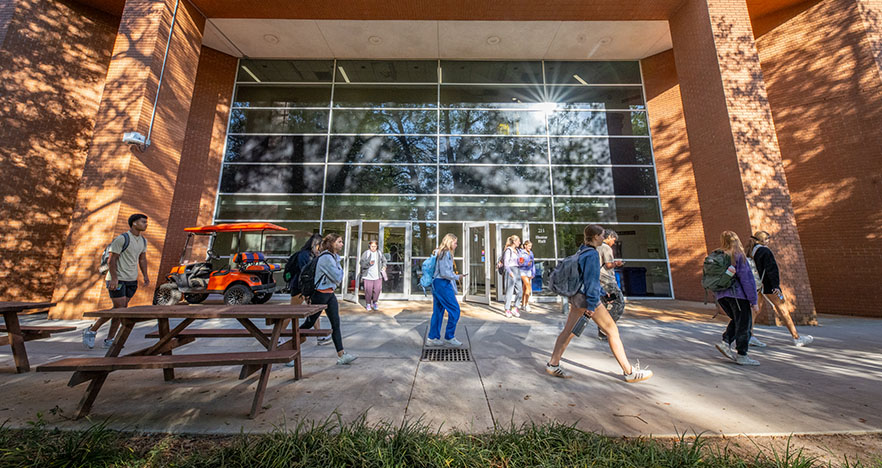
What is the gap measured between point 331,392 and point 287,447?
1.05m

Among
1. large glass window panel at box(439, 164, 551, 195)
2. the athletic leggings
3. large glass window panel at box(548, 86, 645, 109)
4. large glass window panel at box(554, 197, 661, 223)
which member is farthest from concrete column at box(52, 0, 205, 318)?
large glass window panel at box(548, 86, 645, 109)

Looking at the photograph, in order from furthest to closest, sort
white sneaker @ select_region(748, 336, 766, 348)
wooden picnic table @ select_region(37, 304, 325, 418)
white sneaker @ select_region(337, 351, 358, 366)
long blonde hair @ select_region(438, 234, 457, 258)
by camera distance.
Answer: long blonde hair @ select_region(438, 234, 457, 258), white sneaker @ select_region(748, 336, 766, 348), white sneaker @ select_region(337, 351, 358, 366), wooden picnic table @ select_region(37, 304, 325, 418)

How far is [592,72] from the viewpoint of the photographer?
41.9ft

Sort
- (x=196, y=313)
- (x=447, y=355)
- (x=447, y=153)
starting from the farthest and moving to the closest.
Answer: (x=447, y=153)
(x=447, y=355)
(x=196, y=313)

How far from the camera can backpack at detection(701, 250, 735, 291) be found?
405cm

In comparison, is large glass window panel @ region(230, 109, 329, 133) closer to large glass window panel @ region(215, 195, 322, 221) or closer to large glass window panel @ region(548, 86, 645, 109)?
large glass window panel @ region(215, 195, 322, 221)

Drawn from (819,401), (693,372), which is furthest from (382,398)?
(819,401)

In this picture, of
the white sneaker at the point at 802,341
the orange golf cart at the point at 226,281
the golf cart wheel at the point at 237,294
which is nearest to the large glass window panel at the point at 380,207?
the orange golf cart at the point at 226,281

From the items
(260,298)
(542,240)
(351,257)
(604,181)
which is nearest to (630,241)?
(604,181)

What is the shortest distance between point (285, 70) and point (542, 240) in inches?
481

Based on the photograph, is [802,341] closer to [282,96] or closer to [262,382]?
[262,382]

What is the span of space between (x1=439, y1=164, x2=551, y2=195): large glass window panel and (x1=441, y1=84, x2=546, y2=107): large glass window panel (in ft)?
9.02

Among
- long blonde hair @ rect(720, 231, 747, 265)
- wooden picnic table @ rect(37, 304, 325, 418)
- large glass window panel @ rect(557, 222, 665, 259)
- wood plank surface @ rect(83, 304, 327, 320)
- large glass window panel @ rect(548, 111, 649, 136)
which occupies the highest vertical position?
large glass window panel @ rect(548, 111, 649, 136)

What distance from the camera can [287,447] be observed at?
6.63 feet
